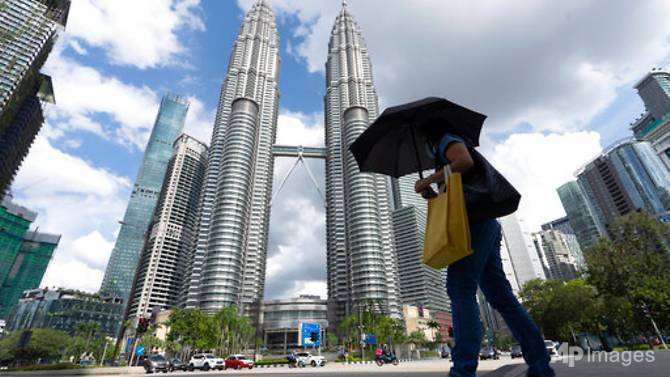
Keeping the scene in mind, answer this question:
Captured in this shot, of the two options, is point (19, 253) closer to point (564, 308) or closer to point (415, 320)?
point (415, 320)

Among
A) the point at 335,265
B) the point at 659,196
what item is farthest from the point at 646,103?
the point at 335,265

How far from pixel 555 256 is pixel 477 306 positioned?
168 metres

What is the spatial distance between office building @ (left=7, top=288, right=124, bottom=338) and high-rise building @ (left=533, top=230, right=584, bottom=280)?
182m

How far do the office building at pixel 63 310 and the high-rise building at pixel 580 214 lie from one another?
182692 millimetres

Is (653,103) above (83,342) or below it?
above

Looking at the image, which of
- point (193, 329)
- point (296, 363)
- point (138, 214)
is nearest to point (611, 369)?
point (296, 363)

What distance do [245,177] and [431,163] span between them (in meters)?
99.7

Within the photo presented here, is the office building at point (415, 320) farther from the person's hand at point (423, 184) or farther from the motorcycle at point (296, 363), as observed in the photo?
the person's hand at point (423, 184)

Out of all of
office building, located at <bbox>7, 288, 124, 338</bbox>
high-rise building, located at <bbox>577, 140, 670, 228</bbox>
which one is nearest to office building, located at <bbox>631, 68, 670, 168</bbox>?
high-rise building, located at <bbox>577, 140, 670, 228</bbox>

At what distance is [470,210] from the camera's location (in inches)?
80.7

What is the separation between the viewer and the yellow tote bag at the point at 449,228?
1.75 meters

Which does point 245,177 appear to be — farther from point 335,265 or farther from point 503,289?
point 503,289

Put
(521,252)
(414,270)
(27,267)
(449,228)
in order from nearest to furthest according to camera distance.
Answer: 1. (449,228)
2. (521,252)
3. (27,267)
4. (414,270)

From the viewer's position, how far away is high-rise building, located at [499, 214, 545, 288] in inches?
4783
